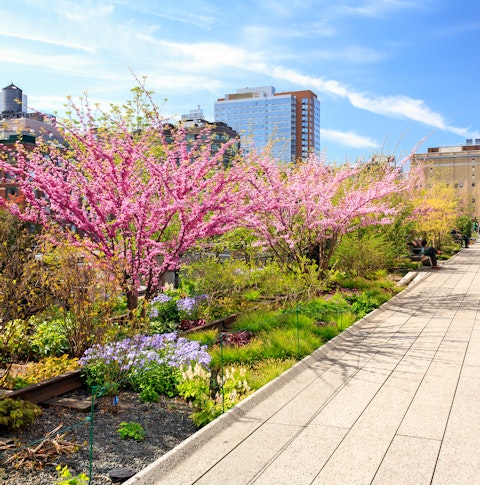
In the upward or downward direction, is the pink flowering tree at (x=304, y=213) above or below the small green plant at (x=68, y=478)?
above

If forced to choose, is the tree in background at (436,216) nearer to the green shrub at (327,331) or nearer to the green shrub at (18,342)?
the green shrub at (327,331)

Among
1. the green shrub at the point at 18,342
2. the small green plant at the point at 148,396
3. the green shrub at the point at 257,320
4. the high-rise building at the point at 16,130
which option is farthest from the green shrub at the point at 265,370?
the high-rise building at the point at 16,130

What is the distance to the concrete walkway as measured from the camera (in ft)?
15.7

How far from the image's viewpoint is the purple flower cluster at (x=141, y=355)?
7.29m

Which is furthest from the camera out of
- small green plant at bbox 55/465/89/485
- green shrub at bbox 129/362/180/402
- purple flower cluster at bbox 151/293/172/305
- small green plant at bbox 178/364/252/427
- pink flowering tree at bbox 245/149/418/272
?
pink flowering tree at bbox 245/149/418/272

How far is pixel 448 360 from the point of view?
8812 millimetres

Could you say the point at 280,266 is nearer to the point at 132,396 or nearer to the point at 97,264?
the point at 97,264

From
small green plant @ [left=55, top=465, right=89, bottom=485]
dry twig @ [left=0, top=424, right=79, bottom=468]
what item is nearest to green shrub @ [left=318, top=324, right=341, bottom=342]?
dry twig @ [left=0, top=424, right=79, bottom=468]

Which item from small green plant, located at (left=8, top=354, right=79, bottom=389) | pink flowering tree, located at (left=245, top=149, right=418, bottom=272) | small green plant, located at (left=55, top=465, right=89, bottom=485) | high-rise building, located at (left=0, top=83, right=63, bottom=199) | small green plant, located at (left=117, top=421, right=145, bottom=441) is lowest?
small green plant, located at (left=117, top=421, right=145, bottom=441)

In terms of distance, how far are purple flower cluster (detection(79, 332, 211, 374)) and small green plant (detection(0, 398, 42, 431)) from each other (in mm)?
1413

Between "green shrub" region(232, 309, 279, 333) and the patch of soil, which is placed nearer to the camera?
the patch of soil

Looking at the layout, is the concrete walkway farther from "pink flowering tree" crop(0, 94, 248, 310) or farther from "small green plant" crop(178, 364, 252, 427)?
"pink flowering tree" crop(0, 94, 248, 310)

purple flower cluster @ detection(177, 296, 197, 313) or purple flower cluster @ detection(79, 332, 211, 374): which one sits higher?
purple flower cluster @ detection(177, 296, 197, 313)

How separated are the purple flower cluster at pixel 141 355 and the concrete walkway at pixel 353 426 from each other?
47.2 inches
